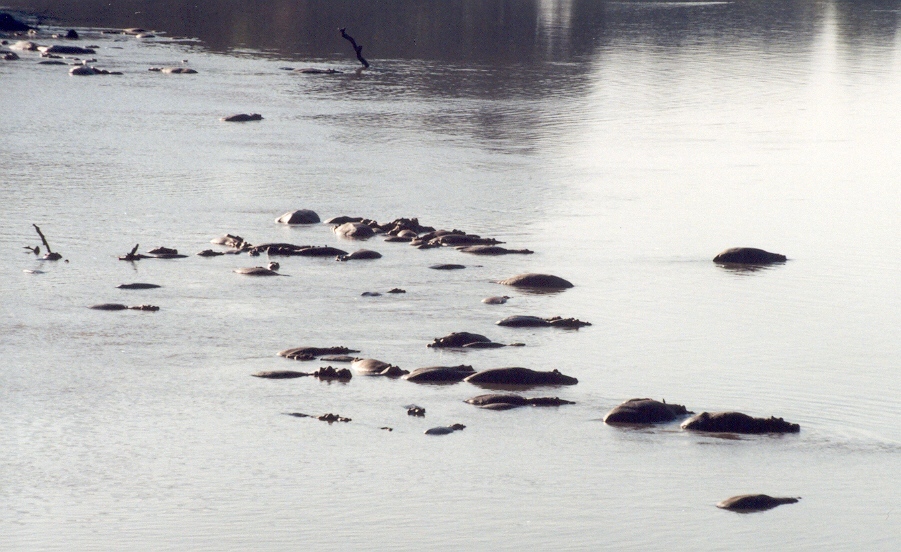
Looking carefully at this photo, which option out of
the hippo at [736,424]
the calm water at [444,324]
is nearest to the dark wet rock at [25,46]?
the calm water at [444,324]

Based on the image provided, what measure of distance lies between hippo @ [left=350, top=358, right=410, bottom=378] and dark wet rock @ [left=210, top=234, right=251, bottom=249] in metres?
7.86

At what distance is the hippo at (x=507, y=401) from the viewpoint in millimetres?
16578

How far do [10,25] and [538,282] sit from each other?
66188mm

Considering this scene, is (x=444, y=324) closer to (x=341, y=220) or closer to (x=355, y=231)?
(x=355, y=231)

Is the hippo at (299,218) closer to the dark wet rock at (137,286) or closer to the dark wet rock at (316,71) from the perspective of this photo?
the dark wet rock at (137,286)

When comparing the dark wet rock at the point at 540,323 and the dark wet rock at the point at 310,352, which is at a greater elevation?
the dark wet rock at the point at 310,352

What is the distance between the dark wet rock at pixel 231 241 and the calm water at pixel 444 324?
45 cm

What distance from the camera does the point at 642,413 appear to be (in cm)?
1605

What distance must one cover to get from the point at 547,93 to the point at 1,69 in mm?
22316

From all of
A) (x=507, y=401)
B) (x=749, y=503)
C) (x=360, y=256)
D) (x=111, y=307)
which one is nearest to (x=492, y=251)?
(x=360, y=256)

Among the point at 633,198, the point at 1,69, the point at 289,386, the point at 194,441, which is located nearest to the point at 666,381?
the point at 289,386

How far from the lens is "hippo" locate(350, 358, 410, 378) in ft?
58.6

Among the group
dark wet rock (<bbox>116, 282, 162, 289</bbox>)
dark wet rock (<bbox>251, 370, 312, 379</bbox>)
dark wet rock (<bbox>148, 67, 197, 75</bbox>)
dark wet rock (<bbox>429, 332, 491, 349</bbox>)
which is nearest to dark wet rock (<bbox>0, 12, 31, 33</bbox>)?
dark wet rock (<bbox>148, 67, 197, 75</bbox>)

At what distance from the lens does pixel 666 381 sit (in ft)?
58.2
